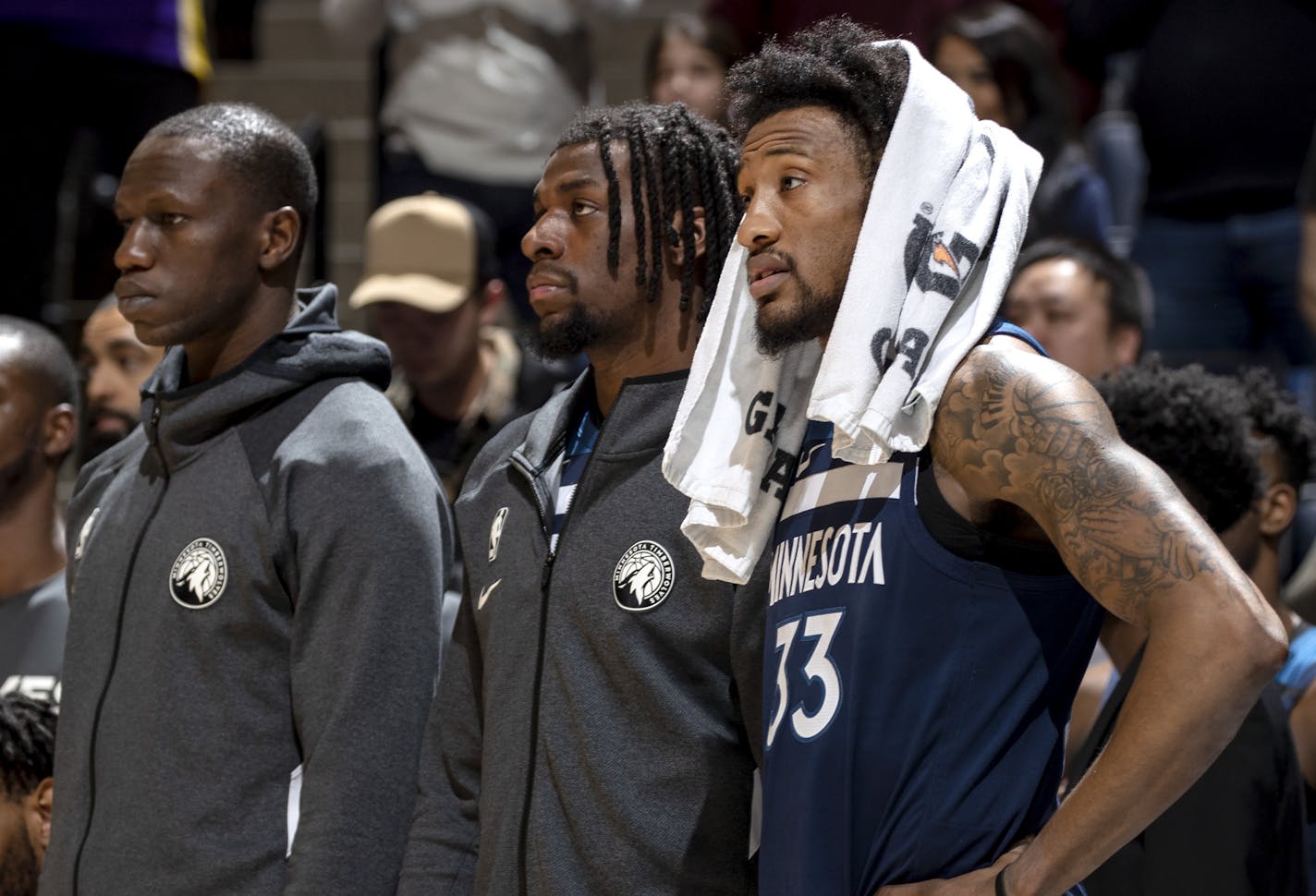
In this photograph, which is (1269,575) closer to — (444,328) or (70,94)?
(444,328)

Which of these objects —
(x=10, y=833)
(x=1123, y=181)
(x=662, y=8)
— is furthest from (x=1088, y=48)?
(x=10, y=833)

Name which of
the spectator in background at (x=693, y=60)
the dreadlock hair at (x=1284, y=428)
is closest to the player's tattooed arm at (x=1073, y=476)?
the dreadlock hair at (x=1284, y=428)

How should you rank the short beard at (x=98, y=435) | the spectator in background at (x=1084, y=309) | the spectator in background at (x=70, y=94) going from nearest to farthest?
the spectator in background at (x=1084, y=309)
the short beard at (x=98, y=435)
the spectator in background at (x=70, y=94)

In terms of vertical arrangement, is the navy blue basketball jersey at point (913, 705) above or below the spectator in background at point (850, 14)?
below

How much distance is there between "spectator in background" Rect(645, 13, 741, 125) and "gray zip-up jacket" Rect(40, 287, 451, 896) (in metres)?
2.97

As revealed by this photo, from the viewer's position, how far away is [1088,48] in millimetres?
6258

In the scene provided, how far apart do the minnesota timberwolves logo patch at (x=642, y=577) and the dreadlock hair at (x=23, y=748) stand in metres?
1.43

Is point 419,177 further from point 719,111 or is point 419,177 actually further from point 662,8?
point 662,8

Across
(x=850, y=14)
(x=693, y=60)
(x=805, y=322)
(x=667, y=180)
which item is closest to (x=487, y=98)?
(x=693, y=60)

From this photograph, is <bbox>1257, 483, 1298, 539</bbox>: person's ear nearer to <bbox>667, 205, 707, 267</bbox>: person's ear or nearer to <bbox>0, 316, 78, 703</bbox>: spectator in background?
<bbox>667, 205, 707, 267</bbox>: person's ear

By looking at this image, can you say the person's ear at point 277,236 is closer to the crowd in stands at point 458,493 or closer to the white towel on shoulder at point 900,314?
the crowd in stands at point 458,493

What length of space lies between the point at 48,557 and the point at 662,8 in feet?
14.2

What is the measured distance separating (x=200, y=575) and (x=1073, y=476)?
5.36 ft

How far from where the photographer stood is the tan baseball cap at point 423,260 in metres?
5.71
